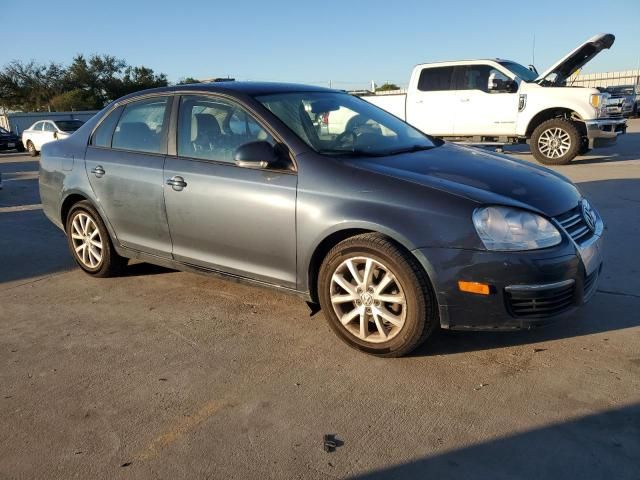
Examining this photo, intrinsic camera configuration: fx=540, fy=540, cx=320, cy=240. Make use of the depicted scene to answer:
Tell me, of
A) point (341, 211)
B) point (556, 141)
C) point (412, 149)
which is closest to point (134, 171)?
point (341, 211)

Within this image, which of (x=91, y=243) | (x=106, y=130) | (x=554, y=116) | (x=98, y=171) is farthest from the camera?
(x=554, y=116)

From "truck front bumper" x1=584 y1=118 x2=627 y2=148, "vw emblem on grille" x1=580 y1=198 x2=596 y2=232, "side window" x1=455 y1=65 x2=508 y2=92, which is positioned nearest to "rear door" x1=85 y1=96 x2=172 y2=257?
"vw emblem on grille" x1=580 y1=198 x2=596 y2=232


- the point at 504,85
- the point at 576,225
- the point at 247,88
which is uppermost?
the point at 504,85

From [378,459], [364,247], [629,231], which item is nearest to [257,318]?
[364,247]

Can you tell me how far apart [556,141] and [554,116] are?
592mm

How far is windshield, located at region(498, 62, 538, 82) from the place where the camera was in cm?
1133

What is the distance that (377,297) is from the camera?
3156 millimetres

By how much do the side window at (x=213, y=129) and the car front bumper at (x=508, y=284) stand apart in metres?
1.46

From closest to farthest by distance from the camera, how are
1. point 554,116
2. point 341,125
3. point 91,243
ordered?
1. point 341,125
2. point 91,243
3. point 554,116

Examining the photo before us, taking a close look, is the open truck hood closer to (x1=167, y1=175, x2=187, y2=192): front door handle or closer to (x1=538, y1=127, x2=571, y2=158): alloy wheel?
(x1=538, y1=127, x2=571, y2=158): alloy wheel

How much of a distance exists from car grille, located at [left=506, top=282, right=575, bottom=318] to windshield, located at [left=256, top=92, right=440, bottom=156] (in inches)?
52.5

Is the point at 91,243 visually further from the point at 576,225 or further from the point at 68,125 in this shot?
the point at 68,125

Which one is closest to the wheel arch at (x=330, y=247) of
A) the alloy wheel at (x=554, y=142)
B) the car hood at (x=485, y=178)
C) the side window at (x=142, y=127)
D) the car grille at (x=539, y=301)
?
the car hood at (x=485, y=178)

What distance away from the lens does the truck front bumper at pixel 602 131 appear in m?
10.5
